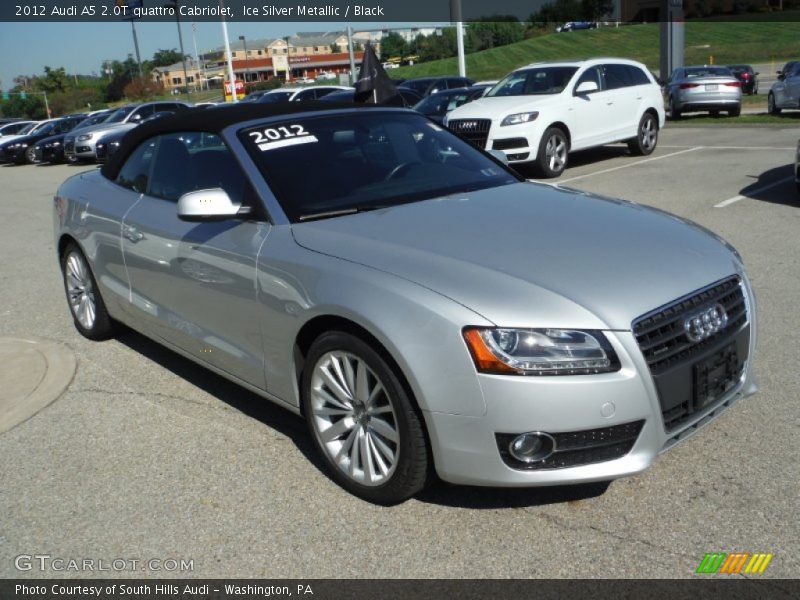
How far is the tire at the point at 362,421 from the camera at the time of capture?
3166 mm

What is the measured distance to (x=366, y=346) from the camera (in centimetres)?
322

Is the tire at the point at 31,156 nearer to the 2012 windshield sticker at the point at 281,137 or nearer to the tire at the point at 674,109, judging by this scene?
the tire at the point at 674,109

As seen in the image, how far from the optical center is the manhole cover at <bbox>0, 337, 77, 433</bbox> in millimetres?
4824

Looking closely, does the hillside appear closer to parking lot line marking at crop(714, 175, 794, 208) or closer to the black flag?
the black flag

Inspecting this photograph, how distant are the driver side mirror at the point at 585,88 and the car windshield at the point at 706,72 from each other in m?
9.37

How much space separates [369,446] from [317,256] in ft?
2.75

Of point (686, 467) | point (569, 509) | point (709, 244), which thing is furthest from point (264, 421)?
point (709, 244)

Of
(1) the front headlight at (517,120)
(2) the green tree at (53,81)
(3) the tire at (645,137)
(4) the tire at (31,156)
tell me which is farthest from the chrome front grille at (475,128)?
(2) the green tree at (53,81)

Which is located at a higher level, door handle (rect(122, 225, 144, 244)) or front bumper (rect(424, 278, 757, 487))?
door handle (rect(122, 225, 144, 244))

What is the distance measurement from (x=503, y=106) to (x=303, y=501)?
10.7m

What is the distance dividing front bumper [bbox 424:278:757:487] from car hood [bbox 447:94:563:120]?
10.4 metres

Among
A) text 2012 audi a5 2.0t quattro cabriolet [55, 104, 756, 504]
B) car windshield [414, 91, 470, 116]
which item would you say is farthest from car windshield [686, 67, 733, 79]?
text 2012 audi a5 2.0t quattro cabriolet [55, 104, 756, 504]
